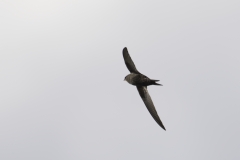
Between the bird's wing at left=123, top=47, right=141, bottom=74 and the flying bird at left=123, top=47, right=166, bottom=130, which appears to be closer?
the flying bird at left=123, top=47, right=166, bottom=130

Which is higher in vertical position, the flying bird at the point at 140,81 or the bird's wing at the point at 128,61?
the bird's wing at the point at 128,61

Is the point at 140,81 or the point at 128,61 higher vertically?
the point at 128,61

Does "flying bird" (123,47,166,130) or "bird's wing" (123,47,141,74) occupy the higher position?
"bird's wing" (123,47,141,74)

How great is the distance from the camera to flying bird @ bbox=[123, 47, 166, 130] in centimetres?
2689

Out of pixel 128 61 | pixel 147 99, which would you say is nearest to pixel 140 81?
pixel 147 99

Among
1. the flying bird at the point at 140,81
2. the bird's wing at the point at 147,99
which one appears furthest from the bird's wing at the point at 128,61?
the bird's wing at the point at 147,99

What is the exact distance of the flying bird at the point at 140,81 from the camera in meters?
26.9

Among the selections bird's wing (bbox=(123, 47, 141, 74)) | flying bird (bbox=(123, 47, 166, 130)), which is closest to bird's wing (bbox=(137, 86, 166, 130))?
flying bird (bbox=(123, 47, 166, 130))

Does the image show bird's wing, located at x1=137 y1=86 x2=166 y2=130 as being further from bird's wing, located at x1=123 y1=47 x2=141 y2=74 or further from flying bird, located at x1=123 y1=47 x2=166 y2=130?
bird's wing, located at x1=123 y1=47 x2=141 y2=74

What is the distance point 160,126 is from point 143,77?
4.02m

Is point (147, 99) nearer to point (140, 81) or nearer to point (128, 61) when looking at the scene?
point (140, 81)

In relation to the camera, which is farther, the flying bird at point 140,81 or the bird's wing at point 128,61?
the bird's wing at point 128,61

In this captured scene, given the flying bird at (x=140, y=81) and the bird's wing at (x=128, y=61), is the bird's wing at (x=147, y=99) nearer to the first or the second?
the flying bird at (x=140, y=81)

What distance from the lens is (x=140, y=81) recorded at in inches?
1081
